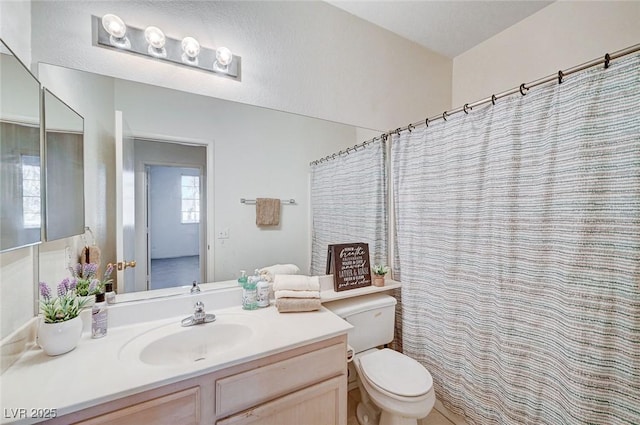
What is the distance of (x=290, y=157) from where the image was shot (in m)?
1.68

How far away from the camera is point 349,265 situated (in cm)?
176

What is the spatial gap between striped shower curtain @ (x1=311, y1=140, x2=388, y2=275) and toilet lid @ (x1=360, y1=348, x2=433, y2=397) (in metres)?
0.65

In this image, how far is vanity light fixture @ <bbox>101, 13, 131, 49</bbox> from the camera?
1134 millimetres

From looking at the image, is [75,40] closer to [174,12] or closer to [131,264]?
[174,12]

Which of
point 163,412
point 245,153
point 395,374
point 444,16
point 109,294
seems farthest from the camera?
point 444,16

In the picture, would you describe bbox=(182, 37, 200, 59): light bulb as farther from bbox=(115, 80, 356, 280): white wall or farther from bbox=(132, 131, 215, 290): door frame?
bbox=(132, 131, 215, 290): door frame

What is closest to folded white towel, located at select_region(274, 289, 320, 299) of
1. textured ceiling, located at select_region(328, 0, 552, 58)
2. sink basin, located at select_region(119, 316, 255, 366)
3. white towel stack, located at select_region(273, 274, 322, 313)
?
white towel stack, located at select_region(273, 274, 322, 313)

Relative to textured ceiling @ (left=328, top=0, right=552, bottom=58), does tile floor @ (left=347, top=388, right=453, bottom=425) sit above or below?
below

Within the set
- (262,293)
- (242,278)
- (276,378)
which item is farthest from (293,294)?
(276,378)

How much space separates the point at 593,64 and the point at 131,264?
7.18ft

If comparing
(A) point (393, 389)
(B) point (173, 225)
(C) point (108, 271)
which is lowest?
(A) point (393, 389)

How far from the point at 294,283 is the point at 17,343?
1.07 m

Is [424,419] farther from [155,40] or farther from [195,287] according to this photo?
[155,40]

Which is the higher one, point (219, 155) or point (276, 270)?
point (219, 155)
